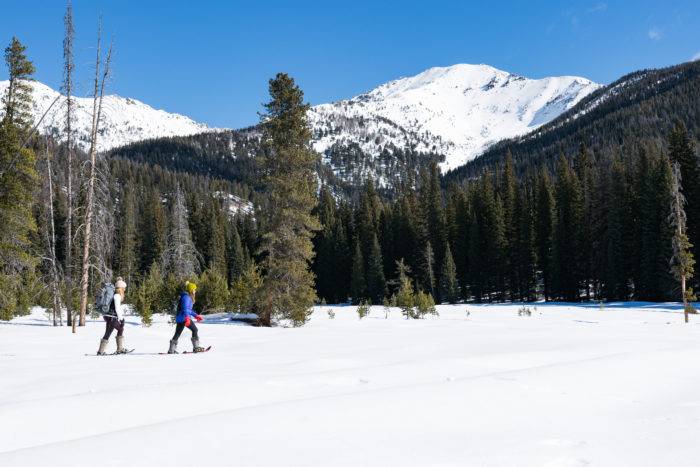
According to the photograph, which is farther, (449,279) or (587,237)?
(449,279)

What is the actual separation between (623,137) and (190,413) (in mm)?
176388

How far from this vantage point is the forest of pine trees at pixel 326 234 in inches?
762

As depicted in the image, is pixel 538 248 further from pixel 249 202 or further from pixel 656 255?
pixel 249 202

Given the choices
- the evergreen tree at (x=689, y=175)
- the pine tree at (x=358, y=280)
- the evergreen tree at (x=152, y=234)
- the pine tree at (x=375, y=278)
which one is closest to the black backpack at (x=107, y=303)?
the evergreen tree at (x=689, y=175)

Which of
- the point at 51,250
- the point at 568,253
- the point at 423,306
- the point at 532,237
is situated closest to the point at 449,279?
the point at 532,237

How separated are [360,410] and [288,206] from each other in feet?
56.7

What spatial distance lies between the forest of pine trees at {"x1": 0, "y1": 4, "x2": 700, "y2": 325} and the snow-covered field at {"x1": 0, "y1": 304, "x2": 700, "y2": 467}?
Result: 6.97m

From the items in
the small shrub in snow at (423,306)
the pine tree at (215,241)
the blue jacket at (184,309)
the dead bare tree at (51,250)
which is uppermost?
the pine tree at (215,241)

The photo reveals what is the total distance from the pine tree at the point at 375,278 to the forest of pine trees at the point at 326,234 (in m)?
0.21

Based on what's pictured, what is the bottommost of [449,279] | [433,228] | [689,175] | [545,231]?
[449,279]

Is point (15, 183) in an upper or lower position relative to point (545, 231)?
lower

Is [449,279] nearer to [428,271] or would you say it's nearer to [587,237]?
[428,271]

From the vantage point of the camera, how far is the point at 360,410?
4453 millimetres

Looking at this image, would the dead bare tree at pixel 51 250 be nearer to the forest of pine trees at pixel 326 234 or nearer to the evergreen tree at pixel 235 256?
the forest of pine trees at pixel 326 234
